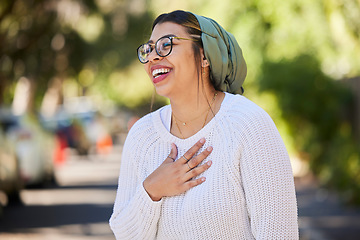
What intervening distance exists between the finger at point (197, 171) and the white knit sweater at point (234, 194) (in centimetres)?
2

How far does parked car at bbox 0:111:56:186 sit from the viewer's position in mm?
13555

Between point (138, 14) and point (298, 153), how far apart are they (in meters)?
16.2

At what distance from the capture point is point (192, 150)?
2729 millimetres

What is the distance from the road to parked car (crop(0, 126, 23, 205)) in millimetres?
330

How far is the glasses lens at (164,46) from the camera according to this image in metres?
2.78

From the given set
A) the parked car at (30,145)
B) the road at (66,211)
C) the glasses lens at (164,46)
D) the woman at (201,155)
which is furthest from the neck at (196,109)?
the parked car at (30,145)

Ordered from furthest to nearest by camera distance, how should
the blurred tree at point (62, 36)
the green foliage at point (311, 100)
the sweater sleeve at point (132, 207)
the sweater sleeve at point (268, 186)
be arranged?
the blurred tree at point (62, 36), the green foliage at point (311, 100), the sweater sleeve at point (132, 207), the sweater sleeve at point (268, 186)

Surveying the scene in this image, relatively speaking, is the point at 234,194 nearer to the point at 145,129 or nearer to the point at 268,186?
the point at 268,186

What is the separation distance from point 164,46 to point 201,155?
525 mm

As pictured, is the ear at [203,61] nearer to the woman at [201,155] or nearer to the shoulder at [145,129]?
the woman at [201,155]

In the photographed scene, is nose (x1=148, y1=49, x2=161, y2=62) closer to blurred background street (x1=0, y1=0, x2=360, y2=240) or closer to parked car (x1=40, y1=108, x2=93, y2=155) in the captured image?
blurred background street (x1=0, y1=0, x2=360, y2=240)

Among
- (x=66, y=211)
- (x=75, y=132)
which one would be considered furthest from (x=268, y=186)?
(x=75, y=132)

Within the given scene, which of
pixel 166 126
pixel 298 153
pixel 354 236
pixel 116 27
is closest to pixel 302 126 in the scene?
pixel 298 153

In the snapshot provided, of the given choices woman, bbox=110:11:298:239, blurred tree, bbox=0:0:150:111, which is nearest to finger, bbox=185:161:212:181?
woman, bbox=110:11:298:239
